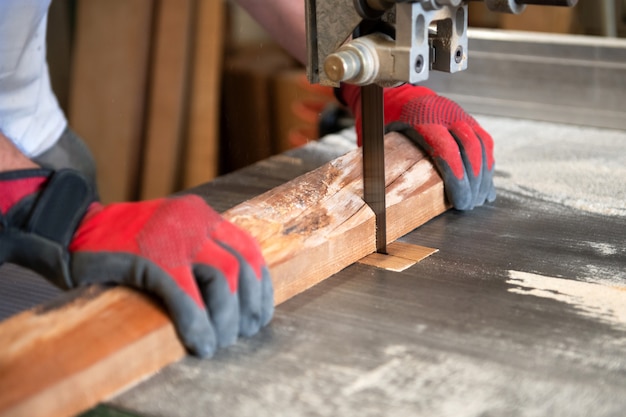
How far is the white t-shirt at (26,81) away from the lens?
1.74 m

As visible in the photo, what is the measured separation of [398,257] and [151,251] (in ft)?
1.52

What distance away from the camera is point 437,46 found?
1.23 metres

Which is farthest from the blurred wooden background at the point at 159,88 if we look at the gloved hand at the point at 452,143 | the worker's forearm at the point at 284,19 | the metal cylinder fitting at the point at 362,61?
the metal cylinder fitting at the point at 362,61

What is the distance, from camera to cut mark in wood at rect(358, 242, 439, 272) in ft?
4.32

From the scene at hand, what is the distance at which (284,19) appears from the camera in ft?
6.19

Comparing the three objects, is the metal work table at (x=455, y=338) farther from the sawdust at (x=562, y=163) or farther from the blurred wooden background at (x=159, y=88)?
the blurred wooden background at (x=159, y=88)

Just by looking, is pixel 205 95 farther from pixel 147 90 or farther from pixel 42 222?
pixel 42 222

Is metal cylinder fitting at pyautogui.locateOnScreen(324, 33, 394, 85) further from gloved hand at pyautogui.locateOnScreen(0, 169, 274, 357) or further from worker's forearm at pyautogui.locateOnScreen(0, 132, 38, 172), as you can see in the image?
worker's forearm at pyautogui.locateOnScreen(0, 132, 38, 172)

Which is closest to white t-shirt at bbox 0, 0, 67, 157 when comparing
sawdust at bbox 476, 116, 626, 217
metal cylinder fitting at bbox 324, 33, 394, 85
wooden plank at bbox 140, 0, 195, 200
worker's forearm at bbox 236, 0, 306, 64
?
worker's forearm at bbox 236, 0, 306, 64

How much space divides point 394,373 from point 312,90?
2.07 metres

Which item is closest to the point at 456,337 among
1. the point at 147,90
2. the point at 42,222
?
the point at 42,222

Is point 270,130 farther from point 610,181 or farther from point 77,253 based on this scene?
point 77,253

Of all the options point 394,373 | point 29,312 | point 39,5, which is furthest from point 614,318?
point 39,5

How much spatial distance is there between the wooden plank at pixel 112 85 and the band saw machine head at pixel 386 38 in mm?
2066
